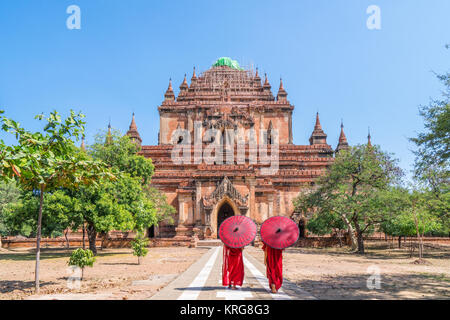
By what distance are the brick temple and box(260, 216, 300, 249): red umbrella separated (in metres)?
24.4

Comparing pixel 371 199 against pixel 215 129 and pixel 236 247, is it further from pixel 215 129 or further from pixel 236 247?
pixel 215 129

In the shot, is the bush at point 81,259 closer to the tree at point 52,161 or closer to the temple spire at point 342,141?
the tree at point 52,161

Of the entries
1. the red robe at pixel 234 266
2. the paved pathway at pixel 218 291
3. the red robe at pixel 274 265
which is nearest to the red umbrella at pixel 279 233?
the red robe at pixel 274 265

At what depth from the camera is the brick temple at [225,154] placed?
116 ft

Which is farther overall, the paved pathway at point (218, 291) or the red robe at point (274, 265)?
the red robe at point (274, 265)

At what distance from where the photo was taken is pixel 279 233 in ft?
28.7

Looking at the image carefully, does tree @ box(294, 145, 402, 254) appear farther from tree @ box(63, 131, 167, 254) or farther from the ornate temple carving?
tree @ box(63, 131, 167, 254)

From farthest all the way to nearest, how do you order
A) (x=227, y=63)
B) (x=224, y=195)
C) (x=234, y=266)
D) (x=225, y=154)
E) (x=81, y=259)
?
(x=227, y=63), (x=225, y=154), (x=224, y=195), (x=81, y=259), (x=234, y=266)

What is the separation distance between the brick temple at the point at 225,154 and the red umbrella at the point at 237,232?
24.0 m

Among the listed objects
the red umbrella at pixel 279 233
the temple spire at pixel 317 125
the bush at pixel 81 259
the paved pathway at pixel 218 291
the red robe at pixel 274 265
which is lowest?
the paved pathway at pixel 218 291

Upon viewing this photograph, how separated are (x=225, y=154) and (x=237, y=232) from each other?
33.3 metres

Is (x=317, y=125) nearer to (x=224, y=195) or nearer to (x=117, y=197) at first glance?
(x=224, y=195)

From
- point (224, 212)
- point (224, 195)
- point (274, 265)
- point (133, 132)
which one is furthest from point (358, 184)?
point (133, 132)
